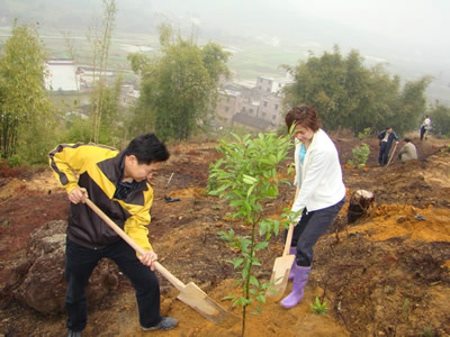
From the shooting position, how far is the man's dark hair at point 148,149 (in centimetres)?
236

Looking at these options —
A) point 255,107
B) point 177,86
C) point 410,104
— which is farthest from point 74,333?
point 255,107

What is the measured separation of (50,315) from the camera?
331cm

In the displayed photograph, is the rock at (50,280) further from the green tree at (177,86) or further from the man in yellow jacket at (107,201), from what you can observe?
the green tree at (177,86)

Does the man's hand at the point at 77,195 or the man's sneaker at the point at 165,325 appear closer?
the man's hand at the point at 77,195

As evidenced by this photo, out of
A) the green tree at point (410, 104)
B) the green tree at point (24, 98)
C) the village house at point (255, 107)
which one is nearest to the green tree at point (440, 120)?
the green tree at point (410, 104)

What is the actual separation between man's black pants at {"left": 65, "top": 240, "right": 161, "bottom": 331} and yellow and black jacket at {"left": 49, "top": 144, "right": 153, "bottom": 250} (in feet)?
0.27

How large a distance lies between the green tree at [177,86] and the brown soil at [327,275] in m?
9.53

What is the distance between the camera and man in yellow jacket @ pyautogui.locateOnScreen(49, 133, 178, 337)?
8.00ft

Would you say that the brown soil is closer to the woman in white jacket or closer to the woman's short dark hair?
the woman in white jacket

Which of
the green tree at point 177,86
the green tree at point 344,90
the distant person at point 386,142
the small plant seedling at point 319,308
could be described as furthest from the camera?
the green tree at point 344,90

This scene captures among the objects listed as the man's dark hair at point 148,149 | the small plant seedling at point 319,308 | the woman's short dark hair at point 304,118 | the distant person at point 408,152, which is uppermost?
the woman's short dark hair at point 304,118

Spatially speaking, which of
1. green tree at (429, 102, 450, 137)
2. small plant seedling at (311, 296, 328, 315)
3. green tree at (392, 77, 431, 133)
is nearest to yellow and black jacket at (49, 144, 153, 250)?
small plant seedling at (311, 296, 328, 315)

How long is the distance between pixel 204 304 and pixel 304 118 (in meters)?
1.48

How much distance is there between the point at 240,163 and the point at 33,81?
10.1 meters
